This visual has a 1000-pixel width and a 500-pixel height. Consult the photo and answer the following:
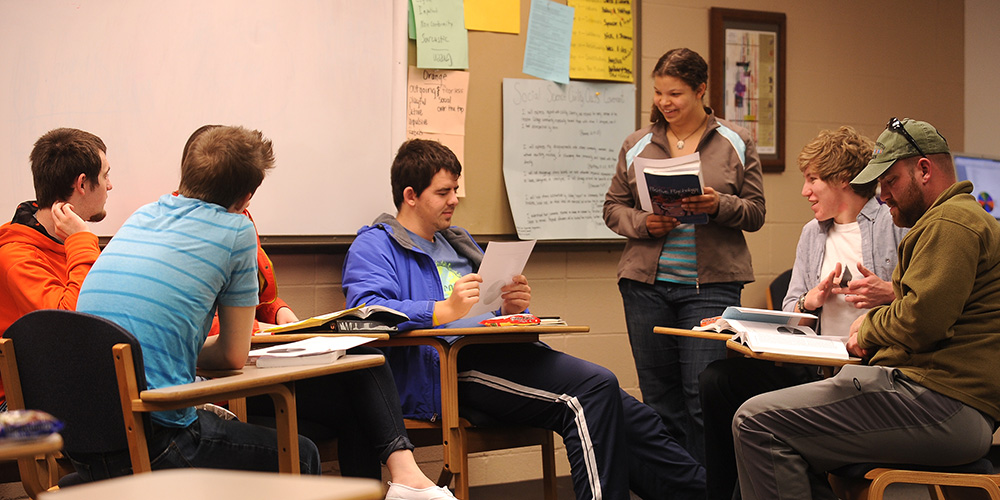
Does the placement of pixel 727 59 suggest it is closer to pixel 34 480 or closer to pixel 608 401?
pixel 608 401

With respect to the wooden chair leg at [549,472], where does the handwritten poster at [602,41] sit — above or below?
above

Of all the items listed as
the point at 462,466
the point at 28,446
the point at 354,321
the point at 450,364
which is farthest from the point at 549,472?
the point at 28,446

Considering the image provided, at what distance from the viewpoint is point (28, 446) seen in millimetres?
837

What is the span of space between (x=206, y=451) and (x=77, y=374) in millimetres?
294

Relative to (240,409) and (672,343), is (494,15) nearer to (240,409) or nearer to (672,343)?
(672,343)

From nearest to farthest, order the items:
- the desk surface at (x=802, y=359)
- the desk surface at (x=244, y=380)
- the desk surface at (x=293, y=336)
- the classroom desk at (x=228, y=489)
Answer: the classroom desk at (x=228, y=489) → the desk surface at (x=244, y=380) → the desk surface at (x=802, y=359) → the desk surface at (x=293, y=336)

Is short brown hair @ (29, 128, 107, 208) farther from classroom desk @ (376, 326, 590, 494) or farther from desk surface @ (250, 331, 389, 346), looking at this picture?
classroom desk @ (376, 326, 590, 494)

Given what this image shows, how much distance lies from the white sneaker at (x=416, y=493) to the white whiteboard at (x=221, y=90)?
1263 millimetres

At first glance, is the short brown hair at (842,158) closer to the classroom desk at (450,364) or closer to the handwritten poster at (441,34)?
the classroom desk at (450,364)

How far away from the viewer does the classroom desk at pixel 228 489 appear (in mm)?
813

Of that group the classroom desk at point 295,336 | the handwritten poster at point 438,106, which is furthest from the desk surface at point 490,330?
the handwritten poster at point 438,106

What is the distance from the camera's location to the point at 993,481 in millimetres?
1764

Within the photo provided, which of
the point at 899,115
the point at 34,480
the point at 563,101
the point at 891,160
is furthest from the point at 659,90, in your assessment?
the point at 34,480

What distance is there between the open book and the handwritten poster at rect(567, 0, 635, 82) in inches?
58.9
